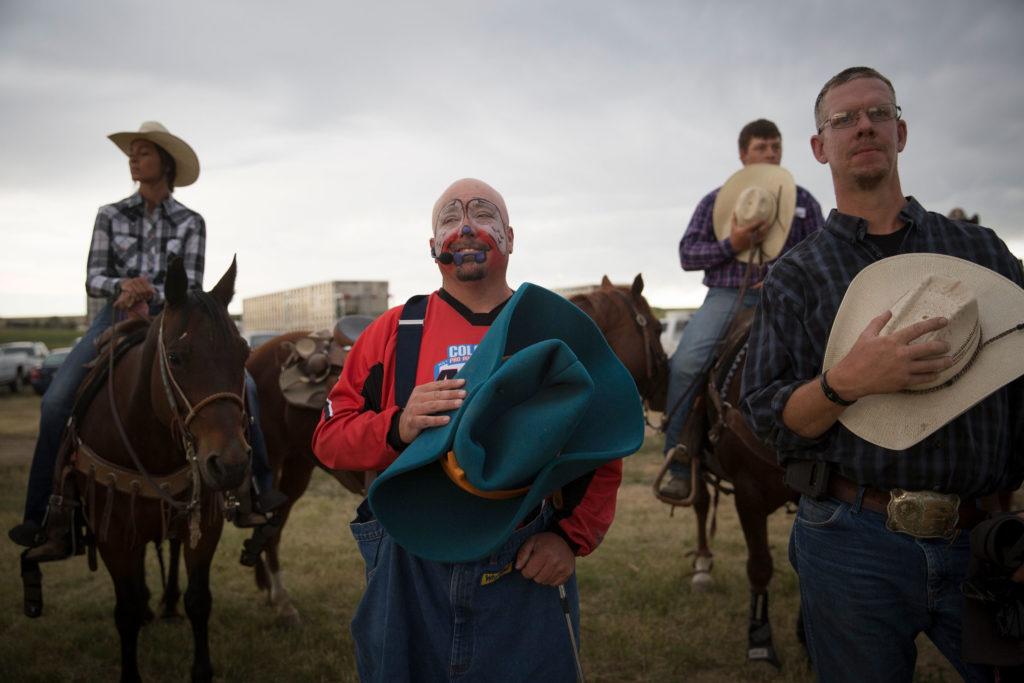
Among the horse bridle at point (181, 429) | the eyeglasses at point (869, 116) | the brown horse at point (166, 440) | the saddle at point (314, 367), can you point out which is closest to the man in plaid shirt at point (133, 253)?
the brown horse at point (166, 440)

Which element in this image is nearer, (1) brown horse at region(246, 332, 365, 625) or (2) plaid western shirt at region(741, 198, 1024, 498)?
(2) plaid western shirt at region(741, 198, 1024, 498)

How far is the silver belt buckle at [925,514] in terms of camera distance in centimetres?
182

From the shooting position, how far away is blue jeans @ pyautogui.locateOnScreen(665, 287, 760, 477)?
4465mm

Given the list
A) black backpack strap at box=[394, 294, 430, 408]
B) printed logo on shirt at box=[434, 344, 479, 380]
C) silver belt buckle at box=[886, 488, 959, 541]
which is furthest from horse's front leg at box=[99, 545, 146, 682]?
silver belt buckle at box=[886, 488, 959, 541]

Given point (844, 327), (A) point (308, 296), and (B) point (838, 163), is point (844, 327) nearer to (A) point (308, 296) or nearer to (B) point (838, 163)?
(B) point (838, 163)

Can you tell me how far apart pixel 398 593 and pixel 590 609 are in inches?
142

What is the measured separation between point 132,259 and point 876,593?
427 cm

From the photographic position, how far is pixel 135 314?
3.96 m

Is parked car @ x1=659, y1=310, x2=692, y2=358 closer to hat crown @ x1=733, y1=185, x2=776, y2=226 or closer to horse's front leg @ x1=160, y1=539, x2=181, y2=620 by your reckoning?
hat crown @ x1=733, y1=185, x2=776, y2=226

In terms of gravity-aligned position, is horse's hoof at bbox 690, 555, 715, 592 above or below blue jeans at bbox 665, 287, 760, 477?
below

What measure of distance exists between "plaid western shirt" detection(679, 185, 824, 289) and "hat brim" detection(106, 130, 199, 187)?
11.1 feet

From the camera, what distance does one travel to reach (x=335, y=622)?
16.4ft

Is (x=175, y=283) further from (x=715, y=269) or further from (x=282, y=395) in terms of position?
(x=715, y=269)

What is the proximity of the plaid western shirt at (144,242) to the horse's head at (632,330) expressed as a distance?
104 inches
